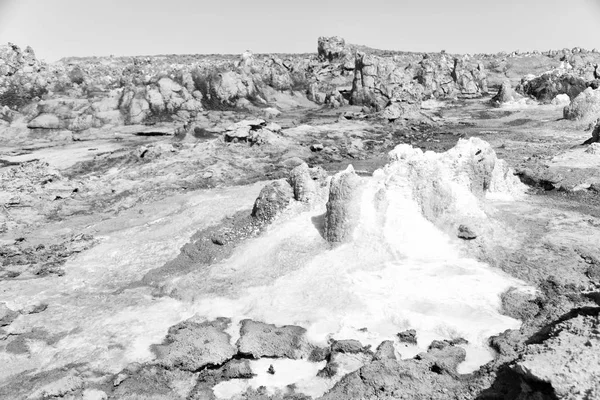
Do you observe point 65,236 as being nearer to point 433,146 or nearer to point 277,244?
point 277,244

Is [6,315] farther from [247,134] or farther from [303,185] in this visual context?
[247,134]

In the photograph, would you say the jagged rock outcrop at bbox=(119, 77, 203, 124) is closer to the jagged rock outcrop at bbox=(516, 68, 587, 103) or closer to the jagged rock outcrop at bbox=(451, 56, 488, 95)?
the jagged rock outcrop at bbox=(516, 68, 587, 103)

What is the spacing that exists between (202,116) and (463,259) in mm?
36720

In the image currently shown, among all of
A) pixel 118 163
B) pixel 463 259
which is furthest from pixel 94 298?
pixel 118 163

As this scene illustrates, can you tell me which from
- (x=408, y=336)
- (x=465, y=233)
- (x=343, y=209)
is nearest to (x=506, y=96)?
(x=465, y=233)

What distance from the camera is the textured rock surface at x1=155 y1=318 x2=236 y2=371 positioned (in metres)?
8.97

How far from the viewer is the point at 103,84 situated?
51625 millimetres

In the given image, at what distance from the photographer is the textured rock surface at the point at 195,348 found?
8969mm

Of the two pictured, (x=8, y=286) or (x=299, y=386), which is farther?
(x=8, y=286)

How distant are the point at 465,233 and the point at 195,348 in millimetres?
7275

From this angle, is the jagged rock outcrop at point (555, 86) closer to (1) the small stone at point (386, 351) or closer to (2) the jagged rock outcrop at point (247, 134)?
(2) the jagged rock outcrop at point (247, 134)

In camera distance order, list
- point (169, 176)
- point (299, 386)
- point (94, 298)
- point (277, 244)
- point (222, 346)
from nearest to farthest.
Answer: point (299, 386) < point (222, 346) < point (94, 298) < point (277, 244) < point (169, 176)

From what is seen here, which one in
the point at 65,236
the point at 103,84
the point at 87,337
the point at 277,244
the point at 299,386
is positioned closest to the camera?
the point at 299,386

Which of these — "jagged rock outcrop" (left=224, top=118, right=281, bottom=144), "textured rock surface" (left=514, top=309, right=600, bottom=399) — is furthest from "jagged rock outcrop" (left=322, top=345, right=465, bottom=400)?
"jagged rock outcrop" (left=224, top=118, right=281, bottom=144)
